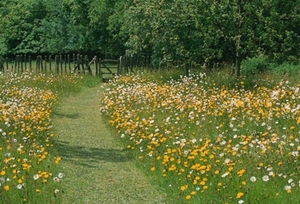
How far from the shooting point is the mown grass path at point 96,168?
24.6 feet

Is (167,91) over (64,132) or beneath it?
over

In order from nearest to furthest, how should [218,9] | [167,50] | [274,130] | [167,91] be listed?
[274,130] → [167,91] → [218,9] → [167,50]

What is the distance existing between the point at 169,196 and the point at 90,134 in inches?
233

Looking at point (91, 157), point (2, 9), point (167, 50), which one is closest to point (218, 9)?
point (167, 50)

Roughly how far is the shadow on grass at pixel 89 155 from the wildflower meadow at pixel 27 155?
0.29m

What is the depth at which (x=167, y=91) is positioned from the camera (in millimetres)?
14094

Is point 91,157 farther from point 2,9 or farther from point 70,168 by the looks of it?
point 2,9

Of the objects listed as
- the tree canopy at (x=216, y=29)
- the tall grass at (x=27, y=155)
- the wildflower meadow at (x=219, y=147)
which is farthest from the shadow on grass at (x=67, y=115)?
the tree canopy at (x=216, y=29)

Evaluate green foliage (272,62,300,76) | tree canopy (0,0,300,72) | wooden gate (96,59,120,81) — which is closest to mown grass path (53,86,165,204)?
tree canopy (0,0,300,72)

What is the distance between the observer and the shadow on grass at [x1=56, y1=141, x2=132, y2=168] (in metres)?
9.81

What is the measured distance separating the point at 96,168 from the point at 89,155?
1.15 metres

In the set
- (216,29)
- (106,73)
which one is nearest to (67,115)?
(216,29)

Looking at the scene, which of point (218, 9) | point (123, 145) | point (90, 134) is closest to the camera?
point (123, 145)

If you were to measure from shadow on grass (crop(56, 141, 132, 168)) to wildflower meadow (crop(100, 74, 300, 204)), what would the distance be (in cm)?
Result: 33
